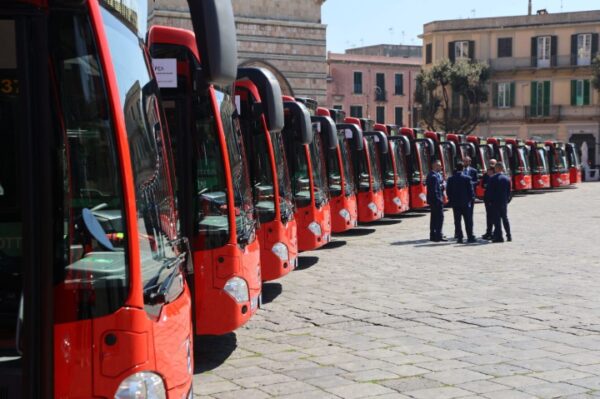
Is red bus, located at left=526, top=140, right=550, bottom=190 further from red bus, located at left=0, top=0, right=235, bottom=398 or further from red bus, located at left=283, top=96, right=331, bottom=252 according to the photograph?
red bus, located at left=0, top=0, right=235, bottom=398

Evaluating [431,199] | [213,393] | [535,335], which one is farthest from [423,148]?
[213,393]

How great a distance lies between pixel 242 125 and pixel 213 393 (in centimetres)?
396

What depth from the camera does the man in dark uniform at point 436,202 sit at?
16.5 metres

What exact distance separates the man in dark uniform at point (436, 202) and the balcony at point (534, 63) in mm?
44478

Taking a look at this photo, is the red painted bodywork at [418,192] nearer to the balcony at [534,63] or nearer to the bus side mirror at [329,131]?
the bus side mirror at [329,131]

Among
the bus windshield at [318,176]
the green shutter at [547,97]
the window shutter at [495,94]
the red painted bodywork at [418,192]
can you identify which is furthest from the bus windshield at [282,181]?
the window shutter at [495,94]

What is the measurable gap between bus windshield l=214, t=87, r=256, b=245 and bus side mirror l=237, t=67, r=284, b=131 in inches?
11.0

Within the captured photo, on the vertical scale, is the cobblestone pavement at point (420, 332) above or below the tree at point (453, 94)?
below

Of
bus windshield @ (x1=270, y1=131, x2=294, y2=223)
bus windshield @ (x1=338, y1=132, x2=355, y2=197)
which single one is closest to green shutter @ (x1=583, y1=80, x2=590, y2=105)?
bus windshield @ (x1=338, y1=132, x2=355, y2=197)

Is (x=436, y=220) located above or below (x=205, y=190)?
below

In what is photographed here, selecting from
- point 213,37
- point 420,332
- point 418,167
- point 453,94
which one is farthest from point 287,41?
point 213,37

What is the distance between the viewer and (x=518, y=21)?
59.8 m

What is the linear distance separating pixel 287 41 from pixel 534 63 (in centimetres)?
2386

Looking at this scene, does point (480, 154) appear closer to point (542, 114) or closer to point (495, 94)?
point (542, 114)
